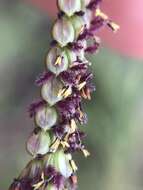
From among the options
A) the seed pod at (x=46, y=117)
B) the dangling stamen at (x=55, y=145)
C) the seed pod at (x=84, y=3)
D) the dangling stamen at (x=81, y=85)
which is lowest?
the dangling stamen at (x=55, y=145)

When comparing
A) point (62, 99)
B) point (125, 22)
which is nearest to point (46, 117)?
point (62, 99)

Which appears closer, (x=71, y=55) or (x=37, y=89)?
(x=71, y=55)

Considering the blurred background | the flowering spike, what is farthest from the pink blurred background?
the flowering spike

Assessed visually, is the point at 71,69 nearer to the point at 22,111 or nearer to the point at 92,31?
the point at 92,31

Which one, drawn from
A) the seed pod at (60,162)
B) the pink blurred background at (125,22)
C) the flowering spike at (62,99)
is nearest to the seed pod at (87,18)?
the flowering spike at (62,99)

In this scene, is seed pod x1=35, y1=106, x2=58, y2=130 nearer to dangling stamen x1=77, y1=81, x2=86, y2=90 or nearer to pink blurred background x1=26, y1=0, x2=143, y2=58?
dangling stamen x1=77, y1=81, x2=86, y2=90

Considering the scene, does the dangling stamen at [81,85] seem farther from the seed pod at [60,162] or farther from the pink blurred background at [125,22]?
the pink blurred background at [125,22]

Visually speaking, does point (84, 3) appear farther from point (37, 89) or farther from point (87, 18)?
point (37, 89)
